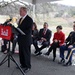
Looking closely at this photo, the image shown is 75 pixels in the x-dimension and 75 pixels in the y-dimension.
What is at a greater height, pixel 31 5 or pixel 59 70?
pixel 31 5

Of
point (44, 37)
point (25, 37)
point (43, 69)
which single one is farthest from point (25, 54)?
point (44, 37)

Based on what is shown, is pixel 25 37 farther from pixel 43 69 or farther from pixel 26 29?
pixel 43 69

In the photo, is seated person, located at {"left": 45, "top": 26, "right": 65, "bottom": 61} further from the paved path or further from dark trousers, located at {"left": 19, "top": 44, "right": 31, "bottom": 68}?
dark trousers, located at {"left": 19, "top": 44, "right": 31, "bottom": 68}

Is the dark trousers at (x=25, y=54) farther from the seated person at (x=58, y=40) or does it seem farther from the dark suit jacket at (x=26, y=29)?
the seated person at (x=58, y=40)

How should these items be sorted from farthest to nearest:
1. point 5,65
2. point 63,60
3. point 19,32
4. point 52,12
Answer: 1. point 52,12
2. point 63,60
3. point 5,65
4. point 19,32

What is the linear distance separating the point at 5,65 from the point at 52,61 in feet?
4.65

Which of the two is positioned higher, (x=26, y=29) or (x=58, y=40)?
(x=26, y=29)

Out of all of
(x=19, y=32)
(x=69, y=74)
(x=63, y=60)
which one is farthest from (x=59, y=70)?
(x=19, y=32)

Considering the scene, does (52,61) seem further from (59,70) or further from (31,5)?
(31,5)

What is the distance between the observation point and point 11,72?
400cm

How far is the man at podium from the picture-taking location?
12.6 ft

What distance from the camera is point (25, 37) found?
12.8ft

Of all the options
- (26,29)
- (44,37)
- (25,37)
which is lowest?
(44,37)

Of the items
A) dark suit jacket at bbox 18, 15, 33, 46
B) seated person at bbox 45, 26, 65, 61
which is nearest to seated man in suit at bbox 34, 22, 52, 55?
seated person at bbox 45, 26, 65, 61
